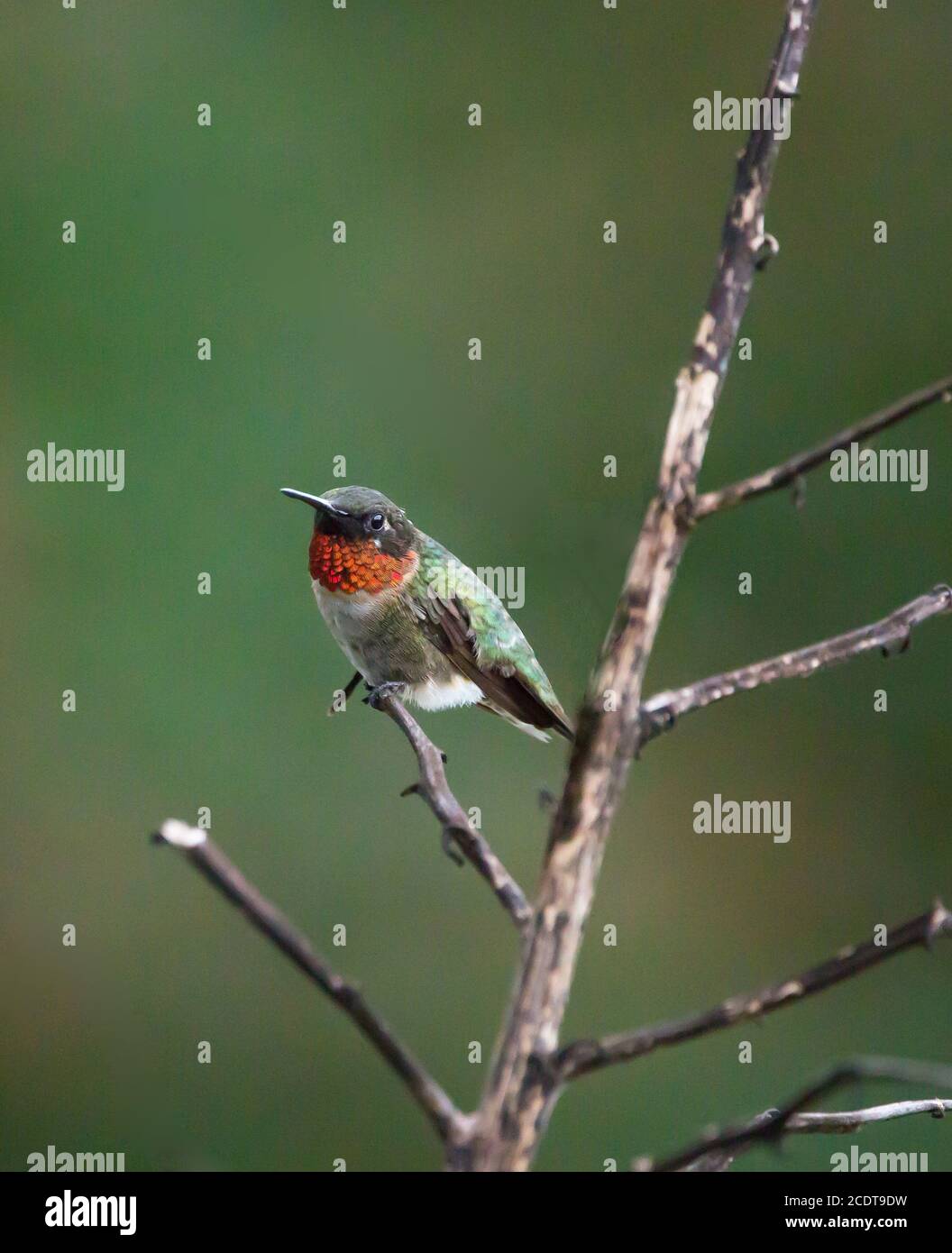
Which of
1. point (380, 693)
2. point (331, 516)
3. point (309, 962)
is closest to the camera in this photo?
point (309, 962)

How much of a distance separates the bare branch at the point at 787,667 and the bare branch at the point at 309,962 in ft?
0.76

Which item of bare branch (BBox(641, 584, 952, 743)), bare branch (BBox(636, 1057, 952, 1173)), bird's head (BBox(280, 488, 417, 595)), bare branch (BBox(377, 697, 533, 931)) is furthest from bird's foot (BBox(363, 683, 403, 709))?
bare branch (BBox(636, 1057, 952, 1173))

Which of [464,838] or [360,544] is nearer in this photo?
[464,838]

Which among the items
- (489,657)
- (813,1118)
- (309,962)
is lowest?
(813,1118)

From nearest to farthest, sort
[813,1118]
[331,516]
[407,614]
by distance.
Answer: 1. [813,1118]
2. [331,516]
3. [407,614]

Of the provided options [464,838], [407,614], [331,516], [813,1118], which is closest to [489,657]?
[407,614]

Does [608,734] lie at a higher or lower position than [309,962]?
higher

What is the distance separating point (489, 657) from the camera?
1991 mm

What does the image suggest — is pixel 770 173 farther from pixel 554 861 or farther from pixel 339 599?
pixel 339 599

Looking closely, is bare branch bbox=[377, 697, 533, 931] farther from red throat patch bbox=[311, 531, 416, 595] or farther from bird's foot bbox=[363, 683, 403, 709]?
red throat patch bbox=[311, 531, 416, 595]

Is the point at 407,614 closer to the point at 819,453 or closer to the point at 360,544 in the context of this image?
the point at 360,544

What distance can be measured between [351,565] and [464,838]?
1169 millimetres
